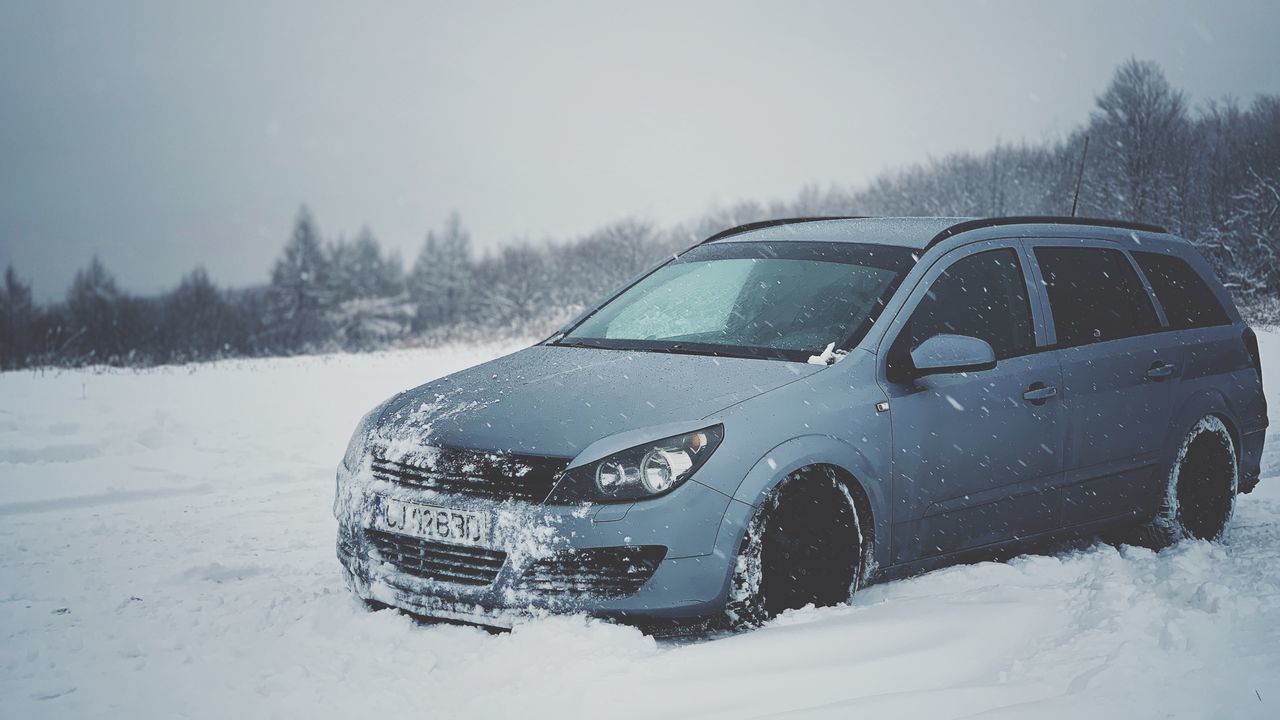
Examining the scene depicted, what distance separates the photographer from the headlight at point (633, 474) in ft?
11.7

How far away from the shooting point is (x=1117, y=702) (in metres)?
2.95

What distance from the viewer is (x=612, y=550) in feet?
11.6

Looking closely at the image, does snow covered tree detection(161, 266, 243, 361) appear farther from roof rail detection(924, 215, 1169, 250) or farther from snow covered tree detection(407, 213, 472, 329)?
roof rail detection(924, 215, 1169, 250)

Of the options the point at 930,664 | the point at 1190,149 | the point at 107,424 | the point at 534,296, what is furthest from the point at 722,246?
the point at 534,296

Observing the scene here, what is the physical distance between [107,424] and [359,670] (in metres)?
7.65

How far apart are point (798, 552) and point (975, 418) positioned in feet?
3.89

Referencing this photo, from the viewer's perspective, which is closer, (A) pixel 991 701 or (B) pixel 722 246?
(A) pixel 991 701

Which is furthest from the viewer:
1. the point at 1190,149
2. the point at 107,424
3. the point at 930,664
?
the point at 1190,149

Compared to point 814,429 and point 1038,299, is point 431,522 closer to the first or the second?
point 814,429

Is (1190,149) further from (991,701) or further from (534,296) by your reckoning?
(534,296)

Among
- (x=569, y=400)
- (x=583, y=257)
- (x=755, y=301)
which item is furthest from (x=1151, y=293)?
(x=583, y=257)

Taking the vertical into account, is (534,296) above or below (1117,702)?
above

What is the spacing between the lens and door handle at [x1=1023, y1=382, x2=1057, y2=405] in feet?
15.5

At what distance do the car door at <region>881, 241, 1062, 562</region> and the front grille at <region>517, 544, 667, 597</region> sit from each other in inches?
47.2
